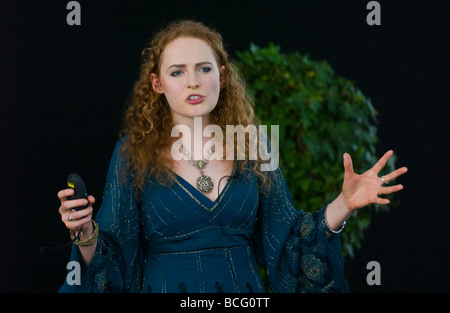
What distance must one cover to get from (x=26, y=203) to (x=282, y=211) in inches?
60.4

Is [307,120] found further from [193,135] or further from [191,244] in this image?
[191,244]

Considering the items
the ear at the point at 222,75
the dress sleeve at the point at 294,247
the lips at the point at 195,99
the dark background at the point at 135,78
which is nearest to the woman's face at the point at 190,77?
the lips at the point at 195,99

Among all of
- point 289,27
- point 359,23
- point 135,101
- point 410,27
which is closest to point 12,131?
point 135,101

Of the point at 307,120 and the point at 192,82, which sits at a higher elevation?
the point at 307,120

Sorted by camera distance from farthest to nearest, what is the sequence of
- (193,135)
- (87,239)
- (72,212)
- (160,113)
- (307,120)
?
(307,120) < (160,113) < (193,135) < (87,239) < (72,212)

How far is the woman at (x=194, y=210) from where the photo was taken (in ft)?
6.77

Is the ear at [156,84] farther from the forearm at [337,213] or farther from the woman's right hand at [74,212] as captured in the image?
the forearm at [337,213]

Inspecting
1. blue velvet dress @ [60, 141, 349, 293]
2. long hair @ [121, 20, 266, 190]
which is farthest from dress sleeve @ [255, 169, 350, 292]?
long hair @ [121, 20, 266, 190]

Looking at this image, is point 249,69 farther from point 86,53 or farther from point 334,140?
point 86,53

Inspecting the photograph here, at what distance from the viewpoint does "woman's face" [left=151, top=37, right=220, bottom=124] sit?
208 cm

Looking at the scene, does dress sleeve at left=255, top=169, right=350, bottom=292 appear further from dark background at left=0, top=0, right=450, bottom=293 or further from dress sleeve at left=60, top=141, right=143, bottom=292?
dark background at left=0, top=0, right=450, bottom=293

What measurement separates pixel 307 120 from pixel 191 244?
1278mm

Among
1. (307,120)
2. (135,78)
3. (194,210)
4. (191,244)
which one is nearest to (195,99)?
(194,210)

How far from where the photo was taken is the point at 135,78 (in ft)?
11.7
